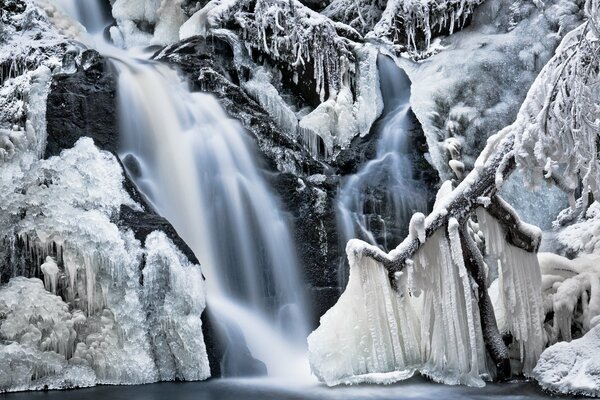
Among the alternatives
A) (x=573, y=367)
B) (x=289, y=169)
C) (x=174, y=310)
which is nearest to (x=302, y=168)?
(x=289, y=169)

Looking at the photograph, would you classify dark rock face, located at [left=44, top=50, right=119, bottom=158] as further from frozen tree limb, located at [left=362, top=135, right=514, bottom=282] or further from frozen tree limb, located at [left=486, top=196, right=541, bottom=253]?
frozen tree limb, located at [left=486, top=196, right=541, bottom=253]

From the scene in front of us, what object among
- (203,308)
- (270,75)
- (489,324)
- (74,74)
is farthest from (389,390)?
(270,75)

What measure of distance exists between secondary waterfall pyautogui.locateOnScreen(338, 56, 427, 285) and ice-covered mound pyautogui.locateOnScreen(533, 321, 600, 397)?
358 cm

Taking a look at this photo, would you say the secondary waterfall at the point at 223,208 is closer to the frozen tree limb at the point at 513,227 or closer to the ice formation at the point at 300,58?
the ice formation at the point at 300,58

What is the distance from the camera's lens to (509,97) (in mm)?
13984

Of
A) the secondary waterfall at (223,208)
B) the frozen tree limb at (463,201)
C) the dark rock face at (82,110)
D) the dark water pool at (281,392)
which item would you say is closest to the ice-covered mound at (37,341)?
the dark water pool at (281,392)

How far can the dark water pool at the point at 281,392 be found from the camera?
664 cm

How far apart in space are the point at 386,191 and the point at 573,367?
5.01 meters

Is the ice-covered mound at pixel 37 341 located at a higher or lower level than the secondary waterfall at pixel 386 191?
lower

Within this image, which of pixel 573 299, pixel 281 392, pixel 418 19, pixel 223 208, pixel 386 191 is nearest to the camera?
pixel 281 392

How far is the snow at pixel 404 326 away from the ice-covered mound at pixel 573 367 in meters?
0.60

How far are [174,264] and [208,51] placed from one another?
18.3 ft

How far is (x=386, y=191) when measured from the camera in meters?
11.3

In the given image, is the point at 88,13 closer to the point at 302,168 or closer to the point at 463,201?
the point at 302,168
